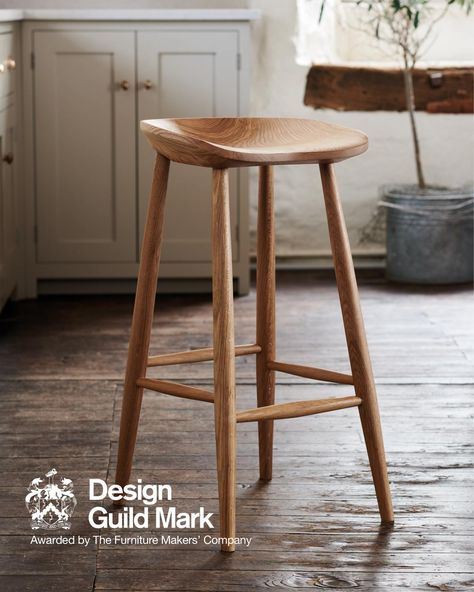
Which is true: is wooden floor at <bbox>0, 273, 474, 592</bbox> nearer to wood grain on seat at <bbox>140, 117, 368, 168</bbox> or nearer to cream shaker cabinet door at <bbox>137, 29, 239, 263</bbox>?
cream shaker cabinet door at <bbox>137, 29, 239, 263</bbox>

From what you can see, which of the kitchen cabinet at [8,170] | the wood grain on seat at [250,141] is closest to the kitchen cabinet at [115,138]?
the kitchen cabinet at [8,170]

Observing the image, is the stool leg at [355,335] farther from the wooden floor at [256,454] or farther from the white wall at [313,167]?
the white wall at [313,167]

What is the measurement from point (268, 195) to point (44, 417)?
914 mm

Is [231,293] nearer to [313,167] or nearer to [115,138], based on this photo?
[115,138]

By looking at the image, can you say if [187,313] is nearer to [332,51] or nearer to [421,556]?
[332,51]

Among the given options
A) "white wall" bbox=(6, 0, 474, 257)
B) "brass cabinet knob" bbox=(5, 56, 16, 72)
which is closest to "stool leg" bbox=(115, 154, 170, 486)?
"brass cabinet knob" bbox=(5, 56, 16, 72)

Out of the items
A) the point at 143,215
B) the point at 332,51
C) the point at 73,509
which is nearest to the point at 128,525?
the point at 73,509

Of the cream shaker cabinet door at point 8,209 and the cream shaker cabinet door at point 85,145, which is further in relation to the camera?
the cream shaker cabinet door at point 85,145

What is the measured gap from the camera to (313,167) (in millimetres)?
4766

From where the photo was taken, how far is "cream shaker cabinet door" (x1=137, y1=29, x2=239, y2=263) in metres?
4.05

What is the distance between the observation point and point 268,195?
2270 mm

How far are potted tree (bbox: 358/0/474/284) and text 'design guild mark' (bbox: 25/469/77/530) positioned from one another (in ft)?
7.96

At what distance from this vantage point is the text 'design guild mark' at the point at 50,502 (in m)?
2.14

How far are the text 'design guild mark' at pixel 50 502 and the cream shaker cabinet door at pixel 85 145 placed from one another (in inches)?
75.9
